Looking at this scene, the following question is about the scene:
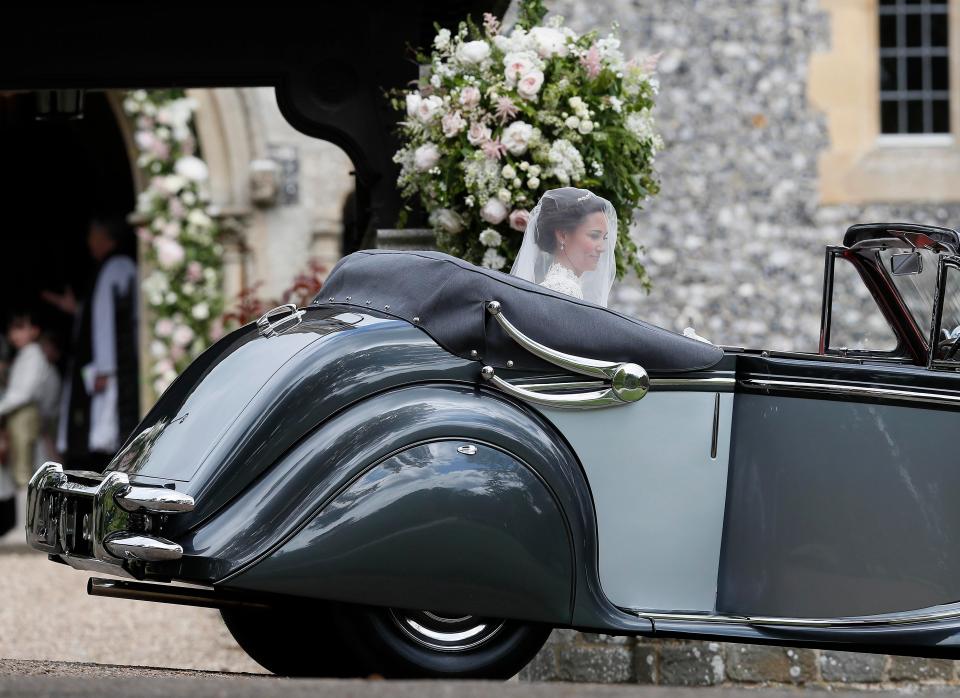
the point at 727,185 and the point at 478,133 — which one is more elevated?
the point at 478,133

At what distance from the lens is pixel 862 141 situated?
13.2m

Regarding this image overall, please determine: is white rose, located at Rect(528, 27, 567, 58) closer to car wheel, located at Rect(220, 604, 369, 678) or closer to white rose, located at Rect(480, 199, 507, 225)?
white rose, located at Rect(480, 199, 507, 225)

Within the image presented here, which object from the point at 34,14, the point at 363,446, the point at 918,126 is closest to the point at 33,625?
the point at 34,14

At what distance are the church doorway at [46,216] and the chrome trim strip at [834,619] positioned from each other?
11.1m

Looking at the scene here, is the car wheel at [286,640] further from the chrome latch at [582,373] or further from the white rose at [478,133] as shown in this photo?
the white rose at [478,133]

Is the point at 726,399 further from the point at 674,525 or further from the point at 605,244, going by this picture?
the point at 605,244

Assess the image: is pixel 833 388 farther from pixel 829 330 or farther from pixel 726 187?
pixel 726 187

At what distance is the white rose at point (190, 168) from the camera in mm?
12188

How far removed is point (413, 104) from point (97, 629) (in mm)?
3925

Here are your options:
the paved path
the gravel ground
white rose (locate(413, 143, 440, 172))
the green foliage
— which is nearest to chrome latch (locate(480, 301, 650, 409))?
the paved path

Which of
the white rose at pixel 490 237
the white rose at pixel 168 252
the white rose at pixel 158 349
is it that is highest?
the white rose at pixel 490 237

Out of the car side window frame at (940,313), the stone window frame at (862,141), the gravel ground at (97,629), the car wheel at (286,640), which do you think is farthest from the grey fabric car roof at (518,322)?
the stone window frame at (862,141)

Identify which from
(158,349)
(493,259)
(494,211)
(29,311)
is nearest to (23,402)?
(158,349)

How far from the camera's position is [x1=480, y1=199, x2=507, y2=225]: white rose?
6426 mm
